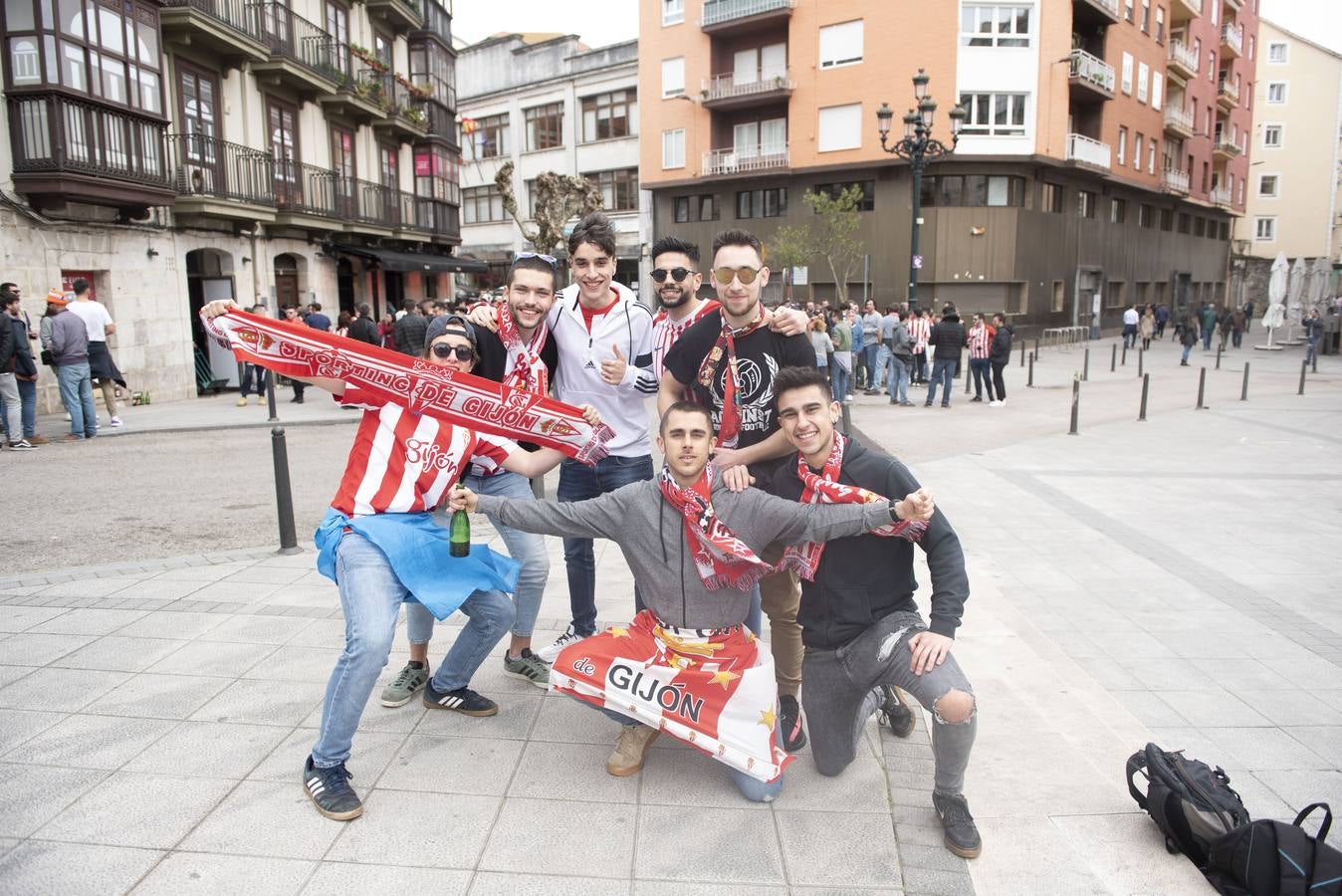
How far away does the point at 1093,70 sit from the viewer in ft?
117

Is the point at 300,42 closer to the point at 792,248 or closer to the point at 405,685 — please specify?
the point at 792,248

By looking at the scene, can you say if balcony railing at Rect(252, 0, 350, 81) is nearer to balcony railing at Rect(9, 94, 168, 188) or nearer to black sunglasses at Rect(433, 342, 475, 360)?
balcony railing at Rect(9, 94, 168, 188)

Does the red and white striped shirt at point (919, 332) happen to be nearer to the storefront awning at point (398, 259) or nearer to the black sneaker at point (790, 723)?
the storefront awning at point (398, 259)

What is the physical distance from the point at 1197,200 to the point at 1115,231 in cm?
1312

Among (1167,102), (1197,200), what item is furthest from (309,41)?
(1197,200)

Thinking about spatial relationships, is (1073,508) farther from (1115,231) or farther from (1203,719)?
(1115,231)

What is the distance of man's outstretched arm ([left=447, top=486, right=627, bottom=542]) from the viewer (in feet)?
11.5

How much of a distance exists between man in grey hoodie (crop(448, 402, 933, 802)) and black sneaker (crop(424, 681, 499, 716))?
741 millimetres

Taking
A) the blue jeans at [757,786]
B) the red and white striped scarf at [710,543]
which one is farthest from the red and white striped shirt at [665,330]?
the blue jeans at [757,786]

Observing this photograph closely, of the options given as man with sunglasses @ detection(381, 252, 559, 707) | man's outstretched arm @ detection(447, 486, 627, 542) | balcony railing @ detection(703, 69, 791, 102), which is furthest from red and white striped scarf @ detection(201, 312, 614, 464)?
balcony railing @ detection(703, 69, 791, 102)

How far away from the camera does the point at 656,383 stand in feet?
14.5

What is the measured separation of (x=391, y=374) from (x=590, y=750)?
1.84m

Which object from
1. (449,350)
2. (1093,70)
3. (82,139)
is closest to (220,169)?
(82,139)

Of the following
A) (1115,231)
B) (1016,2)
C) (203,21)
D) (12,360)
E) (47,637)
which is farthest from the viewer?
(1115,231)
